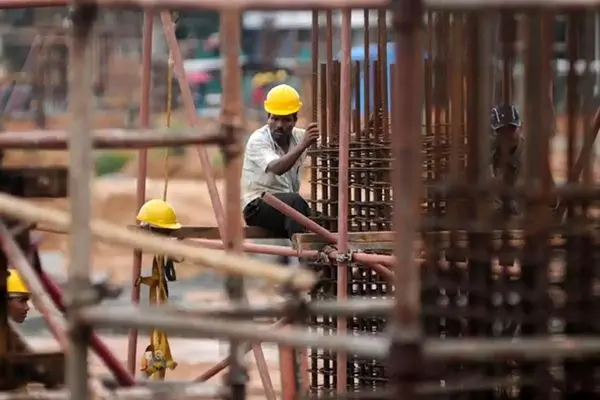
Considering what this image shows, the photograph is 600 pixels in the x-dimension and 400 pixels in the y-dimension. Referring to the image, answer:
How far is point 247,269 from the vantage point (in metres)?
4.60

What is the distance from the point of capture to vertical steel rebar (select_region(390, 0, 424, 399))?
414cm

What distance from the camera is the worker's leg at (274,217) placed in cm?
1082

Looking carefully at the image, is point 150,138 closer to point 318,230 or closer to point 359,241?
point 359,241

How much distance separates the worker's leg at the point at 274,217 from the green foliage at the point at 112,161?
2568 centimetres

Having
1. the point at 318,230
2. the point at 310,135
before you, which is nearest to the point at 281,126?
the point at 310,135

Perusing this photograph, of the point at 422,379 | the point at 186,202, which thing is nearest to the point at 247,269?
the point at 422,379

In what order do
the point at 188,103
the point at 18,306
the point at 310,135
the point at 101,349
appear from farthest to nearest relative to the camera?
the point at 310,135 < the point at 188,103 < the point at 18,306 < the point at 101,349

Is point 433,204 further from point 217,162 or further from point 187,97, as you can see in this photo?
point 217,162

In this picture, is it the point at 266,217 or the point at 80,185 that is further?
the point at 266,217

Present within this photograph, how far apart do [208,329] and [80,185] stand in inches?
27.7

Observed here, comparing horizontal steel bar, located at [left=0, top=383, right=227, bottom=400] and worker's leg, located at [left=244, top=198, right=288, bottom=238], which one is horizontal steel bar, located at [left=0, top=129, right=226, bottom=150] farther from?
worker's leg, located at [left=244, top=198, right=288, bottom=238]

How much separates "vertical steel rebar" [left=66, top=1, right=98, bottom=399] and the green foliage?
32.0 metres

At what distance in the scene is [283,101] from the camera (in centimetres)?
1112

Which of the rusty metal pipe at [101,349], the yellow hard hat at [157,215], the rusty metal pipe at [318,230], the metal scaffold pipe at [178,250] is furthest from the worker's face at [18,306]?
the metal scaffold pipe at [178,250]
